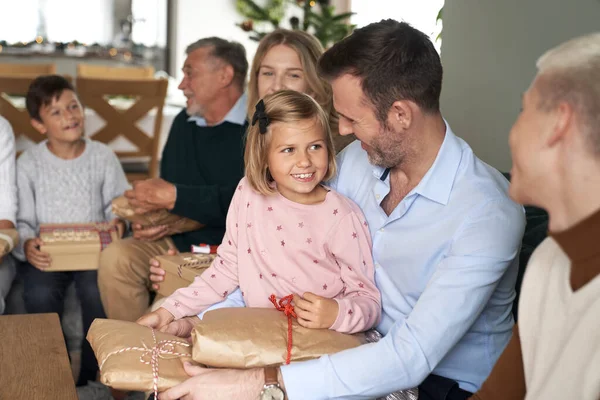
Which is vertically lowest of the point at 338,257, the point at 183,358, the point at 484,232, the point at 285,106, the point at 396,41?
the point at 183,358

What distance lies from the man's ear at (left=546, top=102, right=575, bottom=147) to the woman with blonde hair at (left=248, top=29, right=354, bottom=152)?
5.55 ft

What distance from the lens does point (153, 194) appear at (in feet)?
8.95

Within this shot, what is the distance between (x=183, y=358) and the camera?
167 cm

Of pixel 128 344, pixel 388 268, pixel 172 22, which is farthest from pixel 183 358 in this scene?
pixel 172 22

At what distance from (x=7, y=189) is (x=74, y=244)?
377 millimetres

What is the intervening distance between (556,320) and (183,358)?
0.84m

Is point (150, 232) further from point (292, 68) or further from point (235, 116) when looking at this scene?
point (292, 68)

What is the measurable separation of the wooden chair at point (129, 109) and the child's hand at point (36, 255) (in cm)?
172

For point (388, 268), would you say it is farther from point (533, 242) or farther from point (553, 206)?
point (553, 206)

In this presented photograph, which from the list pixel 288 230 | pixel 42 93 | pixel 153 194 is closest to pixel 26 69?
pixel 42 93

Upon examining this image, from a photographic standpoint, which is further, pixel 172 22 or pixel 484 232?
pixel 172 22

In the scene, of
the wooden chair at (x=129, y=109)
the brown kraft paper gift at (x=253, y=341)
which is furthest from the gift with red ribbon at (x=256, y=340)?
the wooden chair at (x=129, y=109)

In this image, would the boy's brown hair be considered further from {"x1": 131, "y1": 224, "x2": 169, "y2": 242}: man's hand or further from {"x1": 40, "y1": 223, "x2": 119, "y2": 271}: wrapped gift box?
{"x1": 131, "y1": 224, "x2": 169, "y2": 242}: man's hand

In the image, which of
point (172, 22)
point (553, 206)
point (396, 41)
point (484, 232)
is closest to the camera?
point (553, 206)
